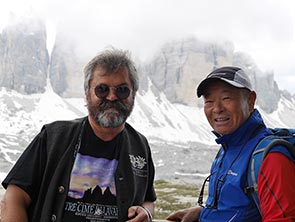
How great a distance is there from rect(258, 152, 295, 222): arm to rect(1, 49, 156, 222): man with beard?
1305 mm

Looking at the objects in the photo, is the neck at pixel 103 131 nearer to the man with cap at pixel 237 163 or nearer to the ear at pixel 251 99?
the man with cap at pixel 237 163

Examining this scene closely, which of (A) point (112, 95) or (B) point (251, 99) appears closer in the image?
(B) point (251, 99)

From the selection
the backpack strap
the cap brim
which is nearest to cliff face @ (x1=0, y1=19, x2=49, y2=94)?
the cap brim

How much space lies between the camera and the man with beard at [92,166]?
11.4ft

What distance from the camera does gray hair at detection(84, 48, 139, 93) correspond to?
373 centimetres

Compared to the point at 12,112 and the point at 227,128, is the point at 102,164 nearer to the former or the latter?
the point at 227,128

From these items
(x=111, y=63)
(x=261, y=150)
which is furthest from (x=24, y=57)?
(x=261, y=150)

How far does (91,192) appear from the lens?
11.7 feet

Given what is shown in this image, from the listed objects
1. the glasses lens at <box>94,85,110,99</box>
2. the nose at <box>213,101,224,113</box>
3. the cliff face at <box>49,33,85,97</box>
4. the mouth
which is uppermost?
the nose at <box>213,101,224,113</box>

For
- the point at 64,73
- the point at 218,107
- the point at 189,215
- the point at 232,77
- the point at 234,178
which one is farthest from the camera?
the point at 64,73

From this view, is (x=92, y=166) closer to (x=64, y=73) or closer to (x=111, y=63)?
(x=111, y=63)

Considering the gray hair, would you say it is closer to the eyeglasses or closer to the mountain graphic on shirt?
the eyeglasses

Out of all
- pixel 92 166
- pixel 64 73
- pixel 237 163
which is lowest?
pixel 64 73

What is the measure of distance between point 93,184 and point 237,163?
1328mm
